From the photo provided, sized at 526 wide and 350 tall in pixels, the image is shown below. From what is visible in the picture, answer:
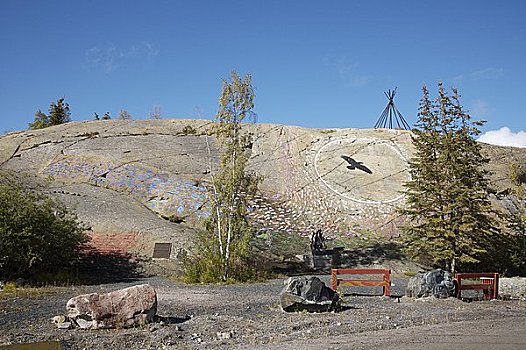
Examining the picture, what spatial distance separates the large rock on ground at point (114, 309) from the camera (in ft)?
29.0

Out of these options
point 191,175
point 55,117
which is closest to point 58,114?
point 55,117

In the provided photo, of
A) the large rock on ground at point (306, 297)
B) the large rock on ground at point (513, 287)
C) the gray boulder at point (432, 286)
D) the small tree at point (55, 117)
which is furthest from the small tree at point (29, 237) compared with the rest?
the small tree at point (55, 117)

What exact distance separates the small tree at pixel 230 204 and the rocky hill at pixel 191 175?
109 inches

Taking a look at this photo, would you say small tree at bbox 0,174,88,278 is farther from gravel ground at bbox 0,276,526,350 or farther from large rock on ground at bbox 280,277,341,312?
large rock on ground at bbox 280,277,341,312

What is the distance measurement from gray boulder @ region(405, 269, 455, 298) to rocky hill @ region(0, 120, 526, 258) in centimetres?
847

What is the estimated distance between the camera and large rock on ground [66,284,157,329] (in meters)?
8.84

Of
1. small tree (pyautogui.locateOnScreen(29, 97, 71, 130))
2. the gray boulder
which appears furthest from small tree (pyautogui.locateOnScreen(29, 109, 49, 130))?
the gray boulder

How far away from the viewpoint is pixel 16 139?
118 ft

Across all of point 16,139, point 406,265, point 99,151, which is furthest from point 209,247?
point 16,139

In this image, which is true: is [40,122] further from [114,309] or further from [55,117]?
[114,309]

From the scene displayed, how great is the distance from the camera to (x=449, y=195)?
1889 cm

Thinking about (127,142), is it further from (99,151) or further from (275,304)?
(275,304)

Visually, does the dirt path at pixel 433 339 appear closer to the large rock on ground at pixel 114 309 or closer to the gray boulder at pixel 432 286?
the large rock on ground at pixel 114 309

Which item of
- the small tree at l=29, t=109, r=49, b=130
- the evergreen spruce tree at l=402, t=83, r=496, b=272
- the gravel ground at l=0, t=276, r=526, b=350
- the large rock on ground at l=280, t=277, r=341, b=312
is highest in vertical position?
the small tree at l=29, t=109, r=49, b=130
